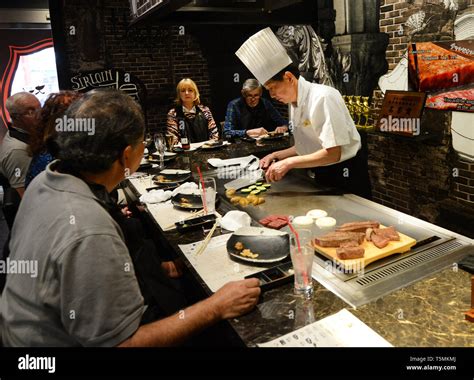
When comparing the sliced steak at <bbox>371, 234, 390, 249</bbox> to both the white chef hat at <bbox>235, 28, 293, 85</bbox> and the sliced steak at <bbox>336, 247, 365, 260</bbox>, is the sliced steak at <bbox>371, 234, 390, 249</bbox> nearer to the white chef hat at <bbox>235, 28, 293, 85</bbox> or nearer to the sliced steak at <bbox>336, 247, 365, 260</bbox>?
the sliced steak at <bbox>336, 247, 365, 260</bbox>

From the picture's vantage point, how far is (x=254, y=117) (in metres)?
5.45

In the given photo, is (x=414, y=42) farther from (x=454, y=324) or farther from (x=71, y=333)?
(x=71, y=333)

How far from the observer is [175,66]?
7312mm

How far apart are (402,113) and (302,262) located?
3.22 meters

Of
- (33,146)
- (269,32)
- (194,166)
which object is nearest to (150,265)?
(33,146)

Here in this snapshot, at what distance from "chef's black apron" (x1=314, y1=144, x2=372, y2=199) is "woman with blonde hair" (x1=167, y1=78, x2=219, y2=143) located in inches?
114

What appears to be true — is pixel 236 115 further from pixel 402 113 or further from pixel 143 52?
pixel 143 52

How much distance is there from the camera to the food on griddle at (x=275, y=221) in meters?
1.95

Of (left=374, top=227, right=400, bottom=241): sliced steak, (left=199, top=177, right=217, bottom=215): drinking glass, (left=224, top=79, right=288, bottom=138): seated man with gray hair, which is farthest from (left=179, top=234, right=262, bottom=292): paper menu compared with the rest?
(left=224, top=79, right=288, bottom=138): seated man with gray hair

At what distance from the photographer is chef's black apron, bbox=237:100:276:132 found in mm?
5445

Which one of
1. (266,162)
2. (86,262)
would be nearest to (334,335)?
(86,262)

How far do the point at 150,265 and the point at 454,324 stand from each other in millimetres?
1328

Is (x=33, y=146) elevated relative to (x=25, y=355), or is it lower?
elevated

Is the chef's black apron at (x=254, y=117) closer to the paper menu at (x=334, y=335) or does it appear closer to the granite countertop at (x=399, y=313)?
the granite countertop at (x=399, y=313)
